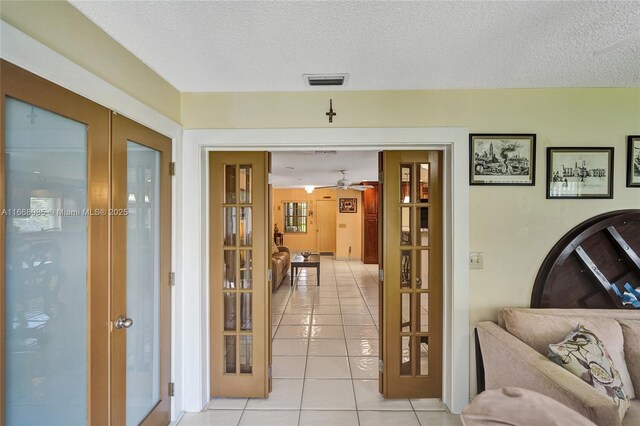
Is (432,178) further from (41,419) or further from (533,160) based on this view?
(41,419)

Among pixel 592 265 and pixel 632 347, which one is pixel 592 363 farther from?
pixel 592 265

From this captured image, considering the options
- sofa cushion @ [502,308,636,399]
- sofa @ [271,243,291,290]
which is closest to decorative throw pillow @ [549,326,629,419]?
sofa cushion @ [502,308,636,399]

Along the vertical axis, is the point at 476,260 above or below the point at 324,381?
above

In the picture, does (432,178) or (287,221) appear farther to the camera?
(287,221)

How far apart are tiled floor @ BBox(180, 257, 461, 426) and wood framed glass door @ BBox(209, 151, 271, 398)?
20cm

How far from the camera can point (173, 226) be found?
85.3 inches

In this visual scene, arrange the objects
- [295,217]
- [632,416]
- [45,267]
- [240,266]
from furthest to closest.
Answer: [295,217], [240,266], [632,416], [45,267]

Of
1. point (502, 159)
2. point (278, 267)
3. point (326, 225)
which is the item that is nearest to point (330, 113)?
point (502, 159)

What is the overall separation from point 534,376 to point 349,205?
807 centimetres

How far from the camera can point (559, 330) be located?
190 cm

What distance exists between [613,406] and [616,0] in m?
1.81

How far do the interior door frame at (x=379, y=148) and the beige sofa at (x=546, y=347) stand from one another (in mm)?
245

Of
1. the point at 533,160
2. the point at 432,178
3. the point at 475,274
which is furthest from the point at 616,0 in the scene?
the point at 475,274

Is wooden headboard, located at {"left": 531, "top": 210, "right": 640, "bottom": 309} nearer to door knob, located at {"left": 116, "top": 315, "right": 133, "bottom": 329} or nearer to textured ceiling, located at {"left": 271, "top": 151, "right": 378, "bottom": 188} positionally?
textured ceiling, located at {"left": 271, "top": 151, "right": 378, "bottom": 188}
